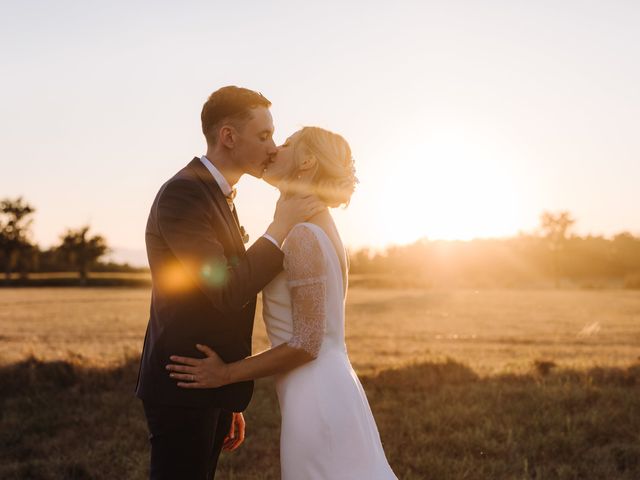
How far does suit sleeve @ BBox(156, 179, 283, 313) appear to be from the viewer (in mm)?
3074

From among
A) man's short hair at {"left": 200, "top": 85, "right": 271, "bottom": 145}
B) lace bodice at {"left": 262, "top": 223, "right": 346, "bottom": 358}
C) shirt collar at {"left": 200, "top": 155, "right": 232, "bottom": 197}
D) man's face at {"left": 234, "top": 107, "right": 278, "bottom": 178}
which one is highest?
man's short hair at {"left": 200, "top": 85, "right": 271, "bottom": 145}

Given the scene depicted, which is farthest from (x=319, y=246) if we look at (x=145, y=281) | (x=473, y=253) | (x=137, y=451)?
(x=473, y=253)

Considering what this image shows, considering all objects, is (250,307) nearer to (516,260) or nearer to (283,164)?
(283,164)

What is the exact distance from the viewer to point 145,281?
3086 inches

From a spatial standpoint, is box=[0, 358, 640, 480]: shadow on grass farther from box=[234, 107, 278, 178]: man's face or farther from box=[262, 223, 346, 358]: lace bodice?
box=[234, 107, 278, 178]: man's face

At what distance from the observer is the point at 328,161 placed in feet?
10.8

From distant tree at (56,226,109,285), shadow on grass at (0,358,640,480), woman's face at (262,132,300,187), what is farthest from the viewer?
distant tree at (56,226,109,285)

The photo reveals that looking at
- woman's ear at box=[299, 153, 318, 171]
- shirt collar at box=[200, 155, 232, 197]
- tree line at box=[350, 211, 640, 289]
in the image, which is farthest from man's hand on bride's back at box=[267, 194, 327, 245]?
tree line at box=[350, 211, 640, 289]

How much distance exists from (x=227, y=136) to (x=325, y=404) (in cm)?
145

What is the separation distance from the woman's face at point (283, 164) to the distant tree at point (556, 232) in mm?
80984

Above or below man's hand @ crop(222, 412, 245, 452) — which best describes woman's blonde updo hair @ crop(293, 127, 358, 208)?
above

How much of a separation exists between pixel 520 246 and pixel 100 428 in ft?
282

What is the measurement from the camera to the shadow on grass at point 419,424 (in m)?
6.48

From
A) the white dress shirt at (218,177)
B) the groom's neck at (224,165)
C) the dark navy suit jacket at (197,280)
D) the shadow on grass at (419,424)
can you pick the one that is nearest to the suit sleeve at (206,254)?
the dark navy suit jacket at (197,280)
